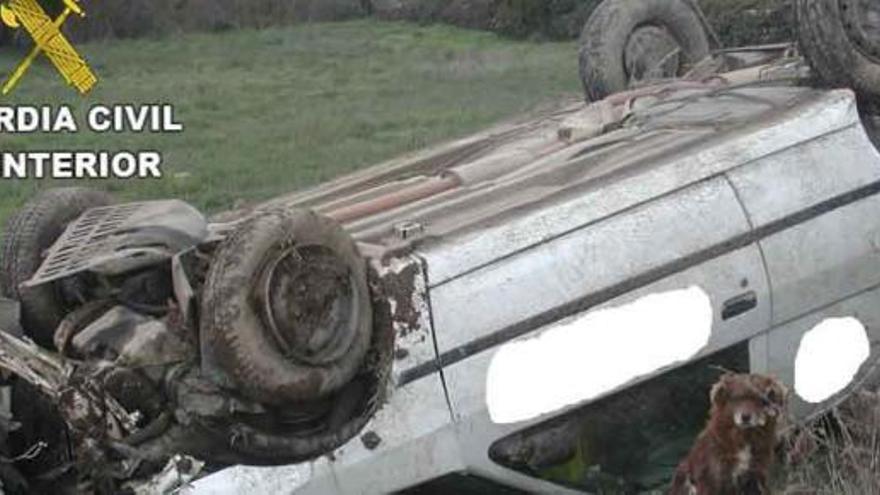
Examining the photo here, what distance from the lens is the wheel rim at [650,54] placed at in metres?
6.46

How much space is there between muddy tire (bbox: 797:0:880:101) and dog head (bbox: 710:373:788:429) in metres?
1.70

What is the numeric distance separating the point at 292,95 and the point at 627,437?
15872mm

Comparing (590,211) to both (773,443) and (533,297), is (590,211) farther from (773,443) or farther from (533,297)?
(773,443)

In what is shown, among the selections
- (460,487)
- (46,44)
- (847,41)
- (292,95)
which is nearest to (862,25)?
(847,41)

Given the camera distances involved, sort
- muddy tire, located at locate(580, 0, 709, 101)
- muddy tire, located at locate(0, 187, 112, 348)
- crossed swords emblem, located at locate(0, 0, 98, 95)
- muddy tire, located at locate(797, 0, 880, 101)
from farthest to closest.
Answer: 1. crossed swords emblem, located at locate(0, 0, 98, 95)
2. muddy tire, located at locate(580, 0, 709, 101)
3. muddy tire, located at locate(797, 0, 880, 101)
4. muddy tire, located at locate(0, 187, 112, 348)

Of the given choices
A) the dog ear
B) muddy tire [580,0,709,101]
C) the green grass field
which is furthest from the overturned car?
the green grass field

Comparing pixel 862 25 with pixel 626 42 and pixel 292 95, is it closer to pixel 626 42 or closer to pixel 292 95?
pixel 626 42

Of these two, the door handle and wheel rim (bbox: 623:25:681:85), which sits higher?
wheel rim (bbox: 623:25:681:85)

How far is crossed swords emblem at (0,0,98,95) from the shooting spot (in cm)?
1794

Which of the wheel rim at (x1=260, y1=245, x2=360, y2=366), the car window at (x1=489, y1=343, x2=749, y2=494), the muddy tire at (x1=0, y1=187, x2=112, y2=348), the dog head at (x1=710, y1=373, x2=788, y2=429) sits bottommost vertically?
the car window at (x1=489, y1=343, x2=749, y2=494)

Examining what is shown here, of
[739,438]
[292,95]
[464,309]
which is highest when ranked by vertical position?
[464,309]

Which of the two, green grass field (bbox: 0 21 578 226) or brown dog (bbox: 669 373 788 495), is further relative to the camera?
green grass field (bbox: 0 21 578 226)

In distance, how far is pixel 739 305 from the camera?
176 inches

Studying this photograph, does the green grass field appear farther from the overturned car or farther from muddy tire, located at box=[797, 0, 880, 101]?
the overturned car
